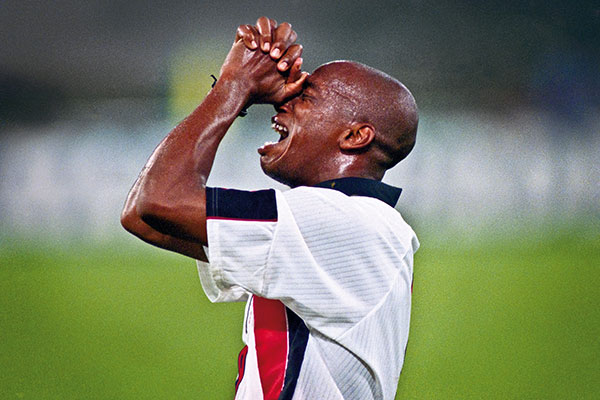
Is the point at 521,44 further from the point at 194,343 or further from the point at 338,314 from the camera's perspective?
the point at 338,314

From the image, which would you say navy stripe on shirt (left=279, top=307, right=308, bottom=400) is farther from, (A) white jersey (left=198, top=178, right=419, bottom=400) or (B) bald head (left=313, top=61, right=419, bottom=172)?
(B) bald head (left=313, top=61, right=419, bottom=172)

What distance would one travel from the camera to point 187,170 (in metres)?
0.80

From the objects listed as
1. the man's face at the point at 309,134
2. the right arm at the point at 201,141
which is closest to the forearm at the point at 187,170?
the right arm at the point at 201,141

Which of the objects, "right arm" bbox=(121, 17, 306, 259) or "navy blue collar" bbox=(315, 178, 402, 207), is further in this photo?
"navy blue collar" bbox=(315, 178, 402, 207)

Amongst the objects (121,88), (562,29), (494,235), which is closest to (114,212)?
(121,88)

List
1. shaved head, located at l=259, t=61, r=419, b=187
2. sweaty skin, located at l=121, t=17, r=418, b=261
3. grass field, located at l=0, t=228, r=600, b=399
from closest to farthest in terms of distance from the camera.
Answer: sweaty skin, located at l=121, t=17, r=418, b=261
shaved head, located at l=259, t=61, r=419, b=187
grass field, located at l=0, t=228, r=600, b=399

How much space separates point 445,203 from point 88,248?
1274 mm

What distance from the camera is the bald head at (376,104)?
3.22 ft

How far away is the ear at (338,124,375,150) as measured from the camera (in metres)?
0.97

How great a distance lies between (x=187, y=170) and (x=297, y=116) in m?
0.24

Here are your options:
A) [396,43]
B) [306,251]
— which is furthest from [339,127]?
[396,43]

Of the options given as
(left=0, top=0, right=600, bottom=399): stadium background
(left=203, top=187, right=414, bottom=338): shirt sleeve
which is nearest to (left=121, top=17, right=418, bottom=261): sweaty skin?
(left=203, top=187, right=414, bottom=338): shirt sleeve

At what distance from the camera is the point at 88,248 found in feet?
7.97

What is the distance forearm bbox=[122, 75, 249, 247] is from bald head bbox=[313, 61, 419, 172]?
0.17 meters
